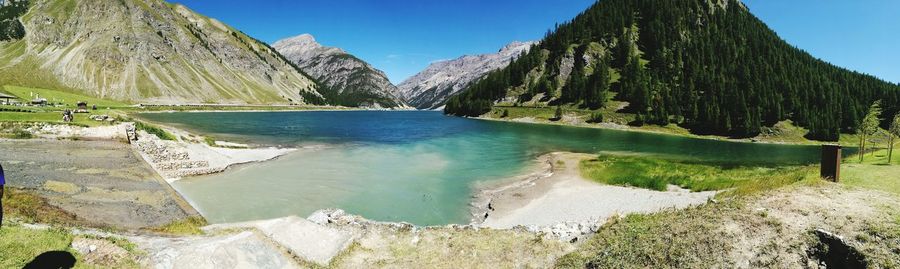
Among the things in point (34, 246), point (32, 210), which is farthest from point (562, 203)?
point (32, 210)

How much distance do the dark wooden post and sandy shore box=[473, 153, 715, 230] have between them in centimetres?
698

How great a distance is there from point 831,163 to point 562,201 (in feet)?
55.3

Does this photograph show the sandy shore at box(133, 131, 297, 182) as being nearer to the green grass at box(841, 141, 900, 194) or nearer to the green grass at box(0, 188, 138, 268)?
the green grass at box(0, 188, 138, 268)

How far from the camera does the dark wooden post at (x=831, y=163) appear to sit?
64.4 ft

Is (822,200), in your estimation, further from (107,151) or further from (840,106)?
(840,106)

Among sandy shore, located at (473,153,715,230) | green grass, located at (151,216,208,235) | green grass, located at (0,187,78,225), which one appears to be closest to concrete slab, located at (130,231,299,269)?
green grass, located at (151,216,208,235)

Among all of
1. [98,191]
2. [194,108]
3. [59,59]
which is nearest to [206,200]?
[98,191]

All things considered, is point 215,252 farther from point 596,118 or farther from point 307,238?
point 596,118

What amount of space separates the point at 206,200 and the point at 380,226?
17770 mm

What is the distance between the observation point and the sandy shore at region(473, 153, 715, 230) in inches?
1099

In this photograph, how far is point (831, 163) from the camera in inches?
788

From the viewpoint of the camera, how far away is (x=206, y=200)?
3119 cm

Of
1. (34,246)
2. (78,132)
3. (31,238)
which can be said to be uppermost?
(78,132)

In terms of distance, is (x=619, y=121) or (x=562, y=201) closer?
(x=562, y=201)
